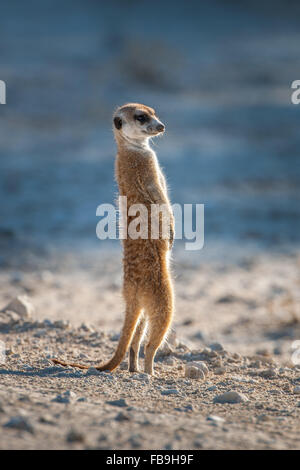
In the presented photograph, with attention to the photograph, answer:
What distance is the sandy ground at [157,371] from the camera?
3250 millimetres

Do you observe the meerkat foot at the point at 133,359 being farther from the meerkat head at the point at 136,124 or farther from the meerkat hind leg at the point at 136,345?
the meerkat head at the point at 136,124

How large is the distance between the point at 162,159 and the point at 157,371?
10.9m

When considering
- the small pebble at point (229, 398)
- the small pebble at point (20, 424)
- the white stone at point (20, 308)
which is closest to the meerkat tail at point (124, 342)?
the small pebble at point (229, 398)

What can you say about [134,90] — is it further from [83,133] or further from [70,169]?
[70,169]

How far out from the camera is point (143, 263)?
4.54 metres

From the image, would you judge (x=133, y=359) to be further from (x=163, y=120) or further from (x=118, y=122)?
(x=163, y=120)

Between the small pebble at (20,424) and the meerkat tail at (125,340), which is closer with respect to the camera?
the small pebble at (20,424)

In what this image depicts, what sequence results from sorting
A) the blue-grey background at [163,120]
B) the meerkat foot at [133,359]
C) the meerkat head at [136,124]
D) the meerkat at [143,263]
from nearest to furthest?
the meerkat at [143,263] < the meerkat foot at [133,359] < the meerkat head at [136,124] < the blue-grey background at [163,120]

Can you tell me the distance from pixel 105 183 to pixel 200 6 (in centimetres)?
2599

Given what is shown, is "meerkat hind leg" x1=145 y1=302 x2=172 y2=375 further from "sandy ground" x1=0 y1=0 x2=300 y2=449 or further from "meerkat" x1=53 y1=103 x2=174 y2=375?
"sandy ground" x1=0 y1=0 x2=300 y2=449

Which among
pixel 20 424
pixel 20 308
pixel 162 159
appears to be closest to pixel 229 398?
pixel 20 424

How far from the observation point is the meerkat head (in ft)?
16.3

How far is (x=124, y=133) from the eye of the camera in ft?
16.5

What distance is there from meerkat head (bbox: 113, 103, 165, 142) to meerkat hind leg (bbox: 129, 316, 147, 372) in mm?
1323
